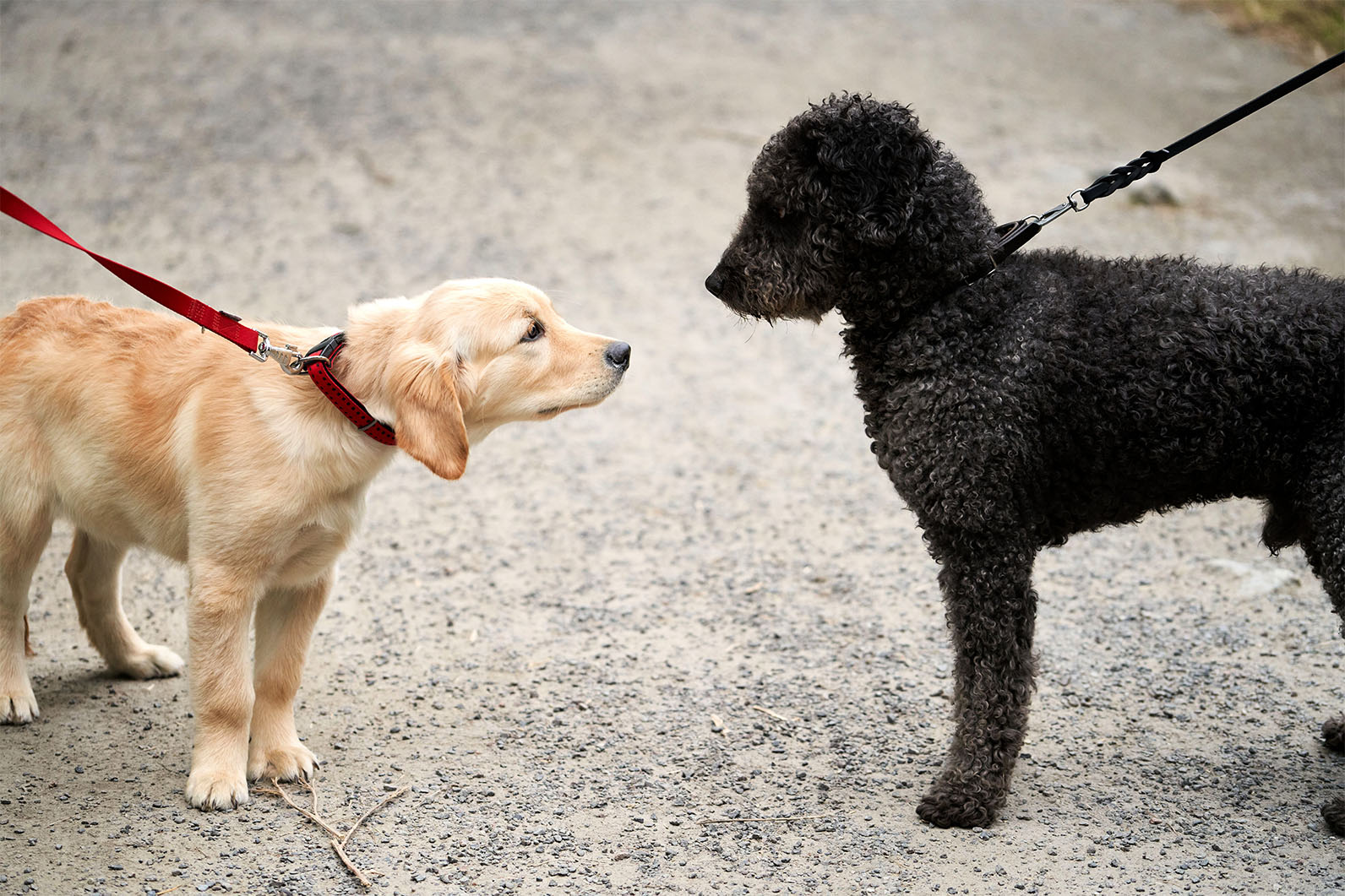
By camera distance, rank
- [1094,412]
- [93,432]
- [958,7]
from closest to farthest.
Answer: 1. [1094,412]
2. [93,432]
3. [958,7]

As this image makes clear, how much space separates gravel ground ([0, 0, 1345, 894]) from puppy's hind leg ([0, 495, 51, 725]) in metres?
0.15

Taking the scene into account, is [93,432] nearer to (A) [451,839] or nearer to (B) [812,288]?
(A) [451,839]

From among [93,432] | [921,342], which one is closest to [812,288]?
[921,342]

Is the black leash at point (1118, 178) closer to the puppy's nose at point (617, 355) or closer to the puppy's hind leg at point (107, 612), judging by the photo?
the puppy's nose at point (617, 355)

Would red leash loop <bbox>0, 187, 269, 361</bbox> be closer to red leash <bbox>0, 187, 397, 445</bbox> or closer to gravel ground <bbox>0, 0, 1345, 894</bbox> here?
red leash <bbox>0, 187, 397, 445</bbox>

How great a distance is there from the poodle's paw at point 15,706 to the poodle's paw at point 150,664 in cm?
42

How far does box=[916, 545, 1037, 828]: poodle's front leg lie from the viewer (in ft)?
12.3

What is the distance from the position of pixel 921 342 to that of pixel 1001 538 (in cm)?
71

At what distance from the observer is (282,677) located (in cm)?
406

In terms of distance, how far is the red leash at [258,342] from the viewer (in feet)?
11.9

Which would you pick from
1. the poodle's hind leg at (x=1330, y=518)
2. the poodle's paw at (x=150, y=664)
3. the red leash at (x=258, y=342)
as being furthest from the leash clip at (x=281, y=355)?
the poodle's hind leg at (x=1330, y=518)

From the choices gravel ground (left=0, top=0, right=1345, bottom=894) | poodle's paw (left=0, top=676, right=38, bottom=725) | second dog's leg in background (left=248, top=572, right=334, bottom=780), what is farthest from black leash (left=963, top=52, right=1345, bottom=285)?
poodle's paw (left=0, top=676, right=38, bottom=725)

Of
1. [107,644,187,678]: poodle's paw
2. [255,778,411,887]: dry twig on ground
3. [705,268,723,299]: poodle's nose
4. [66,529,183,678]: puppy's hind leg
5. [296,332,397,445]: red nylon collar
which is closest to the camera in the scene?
[255,778,411,887]: dry twig on ground

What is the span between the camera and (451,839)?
146 inches
